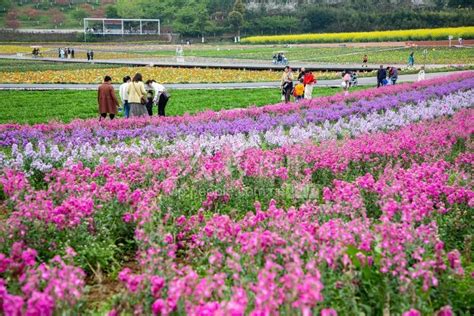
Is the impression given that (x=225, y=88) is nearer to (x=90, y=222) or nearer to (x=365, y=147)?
(x=365, y=147)

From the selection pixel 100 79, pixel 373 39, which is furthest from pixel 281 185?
pixel 373 39

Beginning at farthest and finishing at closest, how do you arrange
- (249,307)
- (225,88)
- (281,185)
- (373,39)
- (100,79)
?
(373,39), (100,79), (225,88), (281,185), (249,307)

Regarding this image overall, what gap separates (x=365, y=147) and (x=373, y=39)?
7104 centimetres

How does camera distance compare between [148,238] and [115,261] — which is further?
[115,261]

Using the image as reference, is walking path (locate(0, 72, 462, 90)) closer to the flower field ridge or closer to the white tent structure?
the flower field ridge

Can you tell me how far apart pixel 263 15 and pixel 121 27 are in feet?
78.7

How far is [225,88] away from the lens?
2784 centimetres

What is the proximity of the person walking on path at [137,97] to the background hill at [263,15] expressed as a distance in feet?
239

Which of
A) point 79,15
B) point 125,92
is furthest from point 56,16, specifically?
point 125,92

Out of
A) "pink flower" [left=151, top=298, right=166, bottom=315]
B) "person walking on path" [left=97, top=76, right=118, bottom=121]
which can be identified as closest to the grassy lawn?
"person walking on path" [left=97, top=76, right=118, bottom=121]

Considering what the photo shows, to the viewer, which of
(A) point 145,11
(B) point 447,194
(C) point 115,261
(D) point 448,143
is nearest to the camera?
(C) point 115,261

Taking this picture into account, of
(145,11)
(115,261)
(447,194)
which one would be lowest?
(115,261)

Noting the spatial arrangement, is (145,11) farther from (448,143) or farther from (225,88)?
(448,143)

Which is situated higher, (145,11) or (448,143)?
(145,11)
